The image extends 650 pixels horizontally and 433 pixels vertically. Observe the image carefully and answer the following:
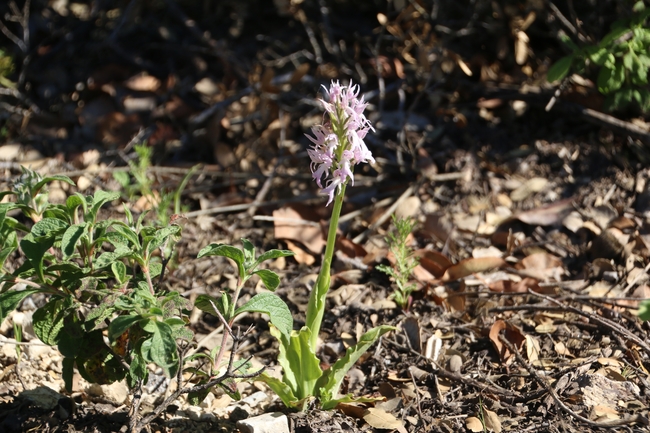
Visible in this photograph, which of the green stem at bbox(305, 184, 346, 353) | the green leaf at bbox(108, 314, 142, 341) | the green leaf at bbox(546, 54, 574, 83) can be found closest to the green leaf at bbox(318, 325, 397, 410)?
the green stem at bbox(305, 184, 346, 353)

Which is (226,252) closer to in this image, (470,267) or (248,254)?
(248,254)

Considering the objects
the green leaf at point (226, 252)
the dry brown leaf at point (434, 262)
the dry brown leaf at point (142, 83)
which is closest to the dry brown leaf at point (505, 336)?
the dry brown leaf at point (434, 262)

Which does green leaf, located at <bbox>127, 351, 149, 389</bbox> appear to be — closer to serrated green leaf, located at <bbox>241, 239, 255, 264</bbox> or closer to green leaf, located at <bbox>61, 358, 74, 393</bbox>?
green leaf, located at <bbox>61, 358, 74, 393</bbox>

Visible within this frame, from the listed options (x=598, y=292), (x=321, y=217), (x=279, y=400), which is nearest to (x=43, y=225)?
(x=279, y=400)

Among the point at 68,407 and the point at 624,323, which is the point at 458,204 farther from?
the point at 68,407

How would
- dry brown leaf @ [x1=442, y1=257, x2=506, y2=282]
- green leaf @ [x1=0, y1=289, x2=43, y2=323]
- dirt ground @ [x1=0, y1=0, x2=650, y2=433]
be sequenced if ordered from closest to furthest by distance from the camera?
1. green leaf @ [x1=0, y1=289, x2=43, y2=323]
2. dirt ground @ [x1=0, y1=0, x2=650, y2=433]
3. dry brown leaf @ [x1=442, y1=257, x2=506, y2=282]

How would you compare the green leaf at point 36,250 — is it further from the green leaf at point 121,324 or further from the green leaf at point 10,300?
the green leaf at point 121,324
